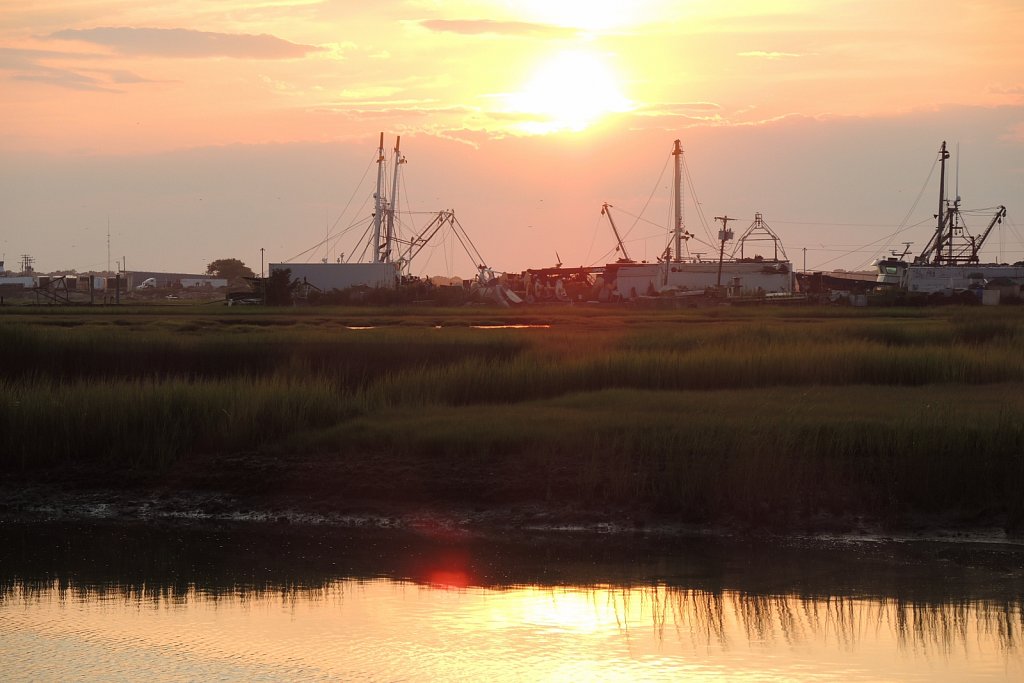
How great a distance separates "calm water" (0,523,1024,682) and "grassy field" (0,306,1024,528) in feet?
3.73

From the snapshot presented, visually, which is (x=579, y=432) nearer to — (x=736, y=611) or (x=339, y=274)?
(x=736, y=611)

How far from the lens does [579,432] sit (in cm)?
2066

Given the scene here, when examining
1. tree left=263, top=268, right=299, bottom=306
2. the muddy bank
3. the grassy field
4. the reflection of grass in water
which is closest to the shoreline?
the muddy bank

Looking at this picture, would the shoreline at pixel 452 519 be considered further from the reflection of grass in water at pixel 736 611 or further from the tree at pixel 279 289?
the tree at pixel 279 289

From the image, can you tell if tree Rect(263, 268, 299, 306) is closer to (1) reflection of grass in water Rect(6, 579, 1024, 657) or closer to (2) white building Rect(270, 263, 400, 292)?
(2) white building Rect(270, 263, 400, 292)

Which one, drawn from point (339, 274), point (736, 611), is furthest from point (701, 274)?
point (736, 611)

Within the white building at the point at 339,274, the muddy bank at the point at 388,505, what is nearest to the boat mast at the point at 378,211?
the white building at the point at 339,274

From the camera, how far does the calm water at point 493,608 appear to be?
12445 millimetres

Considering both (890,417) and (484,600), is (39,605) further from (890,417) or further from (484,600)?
(890,417)

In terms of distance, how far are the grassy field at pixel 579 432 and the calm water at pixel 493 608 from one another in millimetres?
1138

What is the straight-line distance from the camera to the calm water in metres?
12.4

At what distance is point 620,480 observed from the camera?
19109 millimetres

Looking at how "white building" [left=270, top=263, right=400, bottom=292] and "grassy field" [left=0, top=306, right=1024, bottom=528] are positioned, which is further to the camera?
"white building" [left=270, top=263, right=400, bottom=292]

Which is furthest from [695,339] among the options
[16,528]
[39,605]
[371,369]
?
[39,605]
